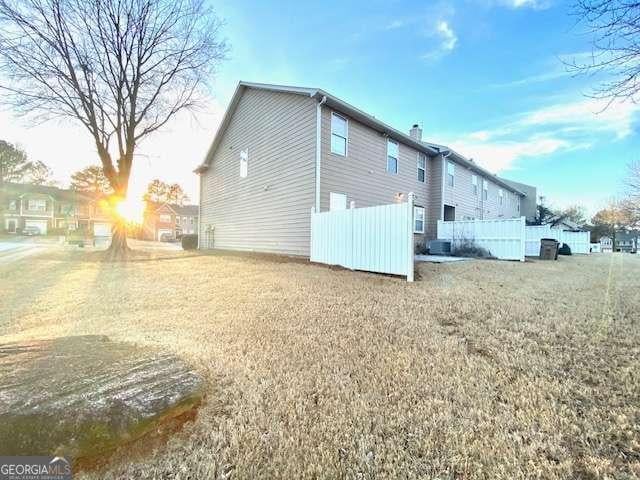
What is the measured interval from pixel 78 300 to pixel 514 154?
2188cm

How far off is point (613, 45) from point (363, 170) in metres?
8.36

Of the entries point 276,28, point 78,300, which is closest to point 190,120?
point 276,28

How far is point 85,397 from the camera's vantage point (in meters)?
1.72

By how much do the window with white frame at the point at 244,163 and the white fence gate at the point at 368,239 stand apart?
6.24 metres

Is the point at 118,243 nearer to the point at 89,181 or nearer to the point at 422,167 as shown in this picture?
the point at 422,167

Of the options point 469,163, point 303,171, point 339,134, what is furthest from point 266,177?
point 469,163

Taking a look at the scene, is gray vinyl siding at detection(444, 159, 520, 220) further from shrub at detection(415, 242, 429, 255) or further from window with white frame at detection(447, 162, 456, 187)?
shrub at detection(415, 242, 429, 255)

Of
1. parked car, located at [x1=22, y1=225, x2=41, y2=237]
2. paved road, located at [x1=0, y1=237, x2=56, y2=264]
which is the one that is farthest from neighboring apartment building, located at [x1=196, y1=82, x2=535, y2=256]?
parked car, located at [x1=22, y1=225, x2=41, y2=237]

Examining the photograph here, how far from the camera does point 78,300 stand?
5.13m

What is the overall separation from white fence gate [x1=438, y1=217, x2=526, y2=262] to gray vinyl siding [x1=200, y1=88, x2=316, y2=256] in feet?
23.5

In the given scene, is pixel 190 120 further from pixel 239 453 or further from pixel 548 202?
pixel 548 202

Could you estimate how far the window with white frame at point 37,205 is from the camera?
39094 millimetres

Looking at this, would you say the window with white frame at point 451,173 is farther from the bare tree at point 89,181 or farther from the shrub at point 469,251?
the bare tree at point 89,181

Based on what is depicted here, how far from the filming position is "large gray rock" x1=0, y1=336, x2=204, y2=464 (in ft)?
4.82
